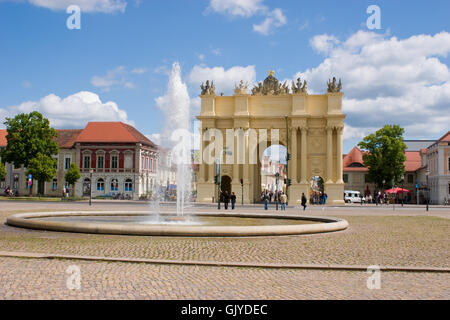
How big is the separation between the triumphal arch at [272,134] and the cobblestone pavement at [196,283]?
51.8 meters

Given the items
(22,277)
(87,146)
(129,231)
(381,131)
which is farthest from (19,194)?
(22,277)

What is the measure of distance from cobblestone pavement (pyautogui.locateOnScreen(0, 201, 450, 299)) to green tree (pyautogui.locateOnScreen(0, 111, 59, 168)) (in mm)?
53983

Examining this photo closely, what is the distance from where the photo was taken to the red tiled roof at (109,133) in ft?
262

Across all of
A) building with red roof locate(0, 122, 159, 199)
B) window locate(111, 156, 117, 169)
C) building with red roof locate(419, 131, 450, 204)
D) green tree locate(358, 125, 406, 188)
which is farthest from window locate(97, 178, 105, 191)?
building with red roof locate(419, 131, 450, 204)

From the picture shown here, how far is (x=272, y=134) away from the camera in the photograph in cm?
6219

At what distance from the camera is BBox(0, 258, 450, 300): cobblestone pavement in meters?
7.25

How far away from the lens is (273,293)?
7.45m

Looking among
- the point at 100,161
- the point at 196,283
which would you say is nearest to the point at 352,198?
the point at 100,161

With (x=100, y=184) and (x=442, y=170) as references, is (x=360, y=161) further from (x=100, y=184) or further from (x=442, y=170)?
(x=100, y=184)

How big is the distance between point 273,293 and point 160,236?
7999 millimetres

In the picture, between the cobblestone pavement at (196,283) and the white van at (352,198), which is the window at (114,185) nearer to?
the white van at (352,198)

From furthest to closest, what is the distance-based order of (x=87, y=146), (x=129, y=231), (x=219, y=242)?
(x=87, y=146) → (x=129, y=231) → (x=219, y=242)
